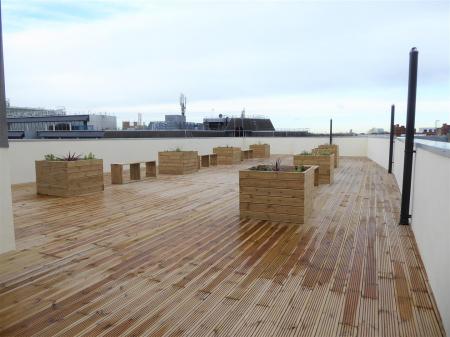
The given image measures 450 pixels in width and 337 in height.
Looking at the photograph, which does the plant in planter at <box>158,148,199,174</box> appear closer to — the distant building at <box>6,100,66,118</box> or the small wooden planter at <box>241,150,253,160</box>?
the small wooden planter at <box>241,150,253,160</box>

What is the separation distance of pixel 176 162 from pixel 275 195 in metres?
6.07

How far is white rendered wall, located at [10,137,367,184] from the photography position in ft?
27.9

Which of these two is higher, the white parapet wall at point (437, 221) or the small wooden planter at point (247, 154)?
the white parapet wall at point (437, 221)

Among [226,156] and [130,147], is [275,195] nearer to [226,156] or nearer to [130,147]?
[130,147]

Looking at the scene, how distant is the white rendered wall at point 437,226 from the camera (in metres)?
2.04

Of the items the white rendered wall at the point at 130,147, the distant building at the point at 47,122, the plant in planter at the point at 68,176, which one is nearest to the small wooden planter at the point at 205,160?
the white rendered wall at the point at 130,147

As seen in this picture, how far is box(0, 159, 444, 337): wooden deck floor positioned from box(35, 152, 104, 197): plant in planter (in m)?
1.39

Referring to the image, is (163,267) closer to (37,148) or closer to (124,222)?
(124,222)

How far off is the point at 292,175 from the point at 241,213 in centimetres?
93

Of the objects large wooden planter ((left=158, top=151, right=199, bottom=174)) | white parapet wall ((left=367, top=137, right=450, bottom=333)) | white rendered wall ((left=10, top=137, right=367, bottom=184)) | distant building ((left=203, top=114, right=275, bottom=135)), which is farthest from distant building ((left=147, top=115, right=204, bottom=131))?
white parapet wall ((left=367, top=137, right=450, bottom=333))

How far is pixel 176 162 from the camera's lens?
10.2 m

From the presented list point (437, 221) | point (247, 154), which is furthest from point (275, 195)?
point (247, 154)

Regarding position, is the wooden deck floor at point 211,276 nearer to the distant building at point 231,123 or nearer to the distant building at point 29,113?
the distant building at point 29,113

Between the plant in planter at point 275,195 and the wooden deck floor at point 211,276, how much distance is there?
21 centimetres
